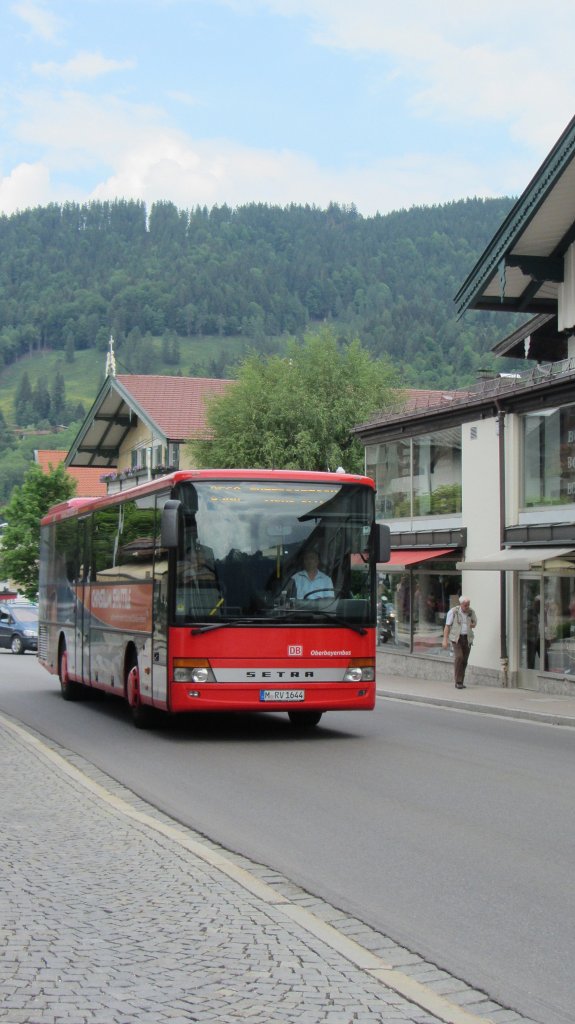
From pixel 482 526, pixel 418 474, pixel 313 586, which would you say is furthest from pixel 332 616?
pixel 418 474

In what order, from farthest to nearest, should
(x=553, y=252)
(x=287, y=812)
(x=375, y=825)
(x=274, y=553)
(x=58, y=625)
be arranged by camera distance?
(x=553, y=252), (x=58, y=625), (x=274, y=553), (x=287, y=812), (x=375, y=825)

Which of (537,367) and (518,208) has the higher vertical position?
(518,208)

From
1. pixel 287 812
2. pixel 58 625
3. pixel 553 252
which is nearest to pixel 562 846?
pixel 287 812

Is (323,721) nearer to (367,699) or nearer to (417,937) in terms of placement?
(367,699)

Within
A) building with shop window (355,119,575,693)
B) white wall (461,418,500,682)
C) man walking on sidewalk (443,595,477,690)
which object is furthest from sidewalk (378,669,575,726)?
white wall (461,418,500,682)

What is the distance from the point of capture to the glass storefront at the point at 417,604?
96.3 feet

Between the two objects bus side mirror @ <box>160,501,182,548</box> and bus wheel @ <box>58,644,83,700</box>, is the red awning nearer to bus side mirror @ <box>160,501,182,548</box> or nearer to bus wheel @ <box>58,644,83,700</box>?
bus wheel @ <box>58,644,83,700</box>

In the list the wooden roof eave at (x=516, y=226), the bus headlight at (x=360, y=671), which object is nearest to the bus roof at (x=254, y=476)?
the bus headlight at (x=360, y=671)

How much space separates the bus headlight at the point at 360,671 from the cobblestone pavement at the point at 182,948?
6764 millimetres

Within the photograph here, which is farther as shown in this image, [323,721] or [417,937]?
[323,721]

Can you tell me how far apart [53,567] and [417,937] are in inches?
726

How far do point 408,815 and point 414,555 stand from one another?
20.1 metres

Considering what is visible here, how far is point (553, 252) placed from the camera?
25578mm

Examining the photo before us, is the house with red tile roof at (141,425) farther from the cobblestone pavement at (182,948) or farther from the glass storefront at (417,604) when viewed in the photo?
the cobblestone pavement at (182,948)
